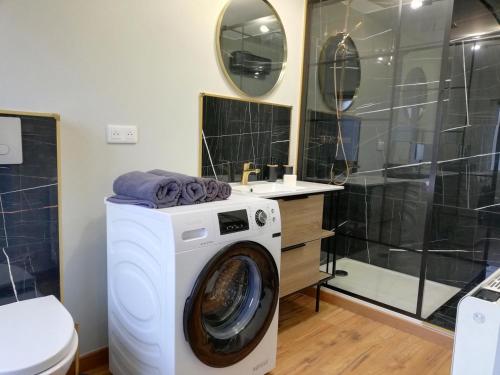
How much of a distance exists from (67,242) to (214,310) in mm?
785

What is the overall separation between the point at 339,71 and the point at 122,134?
1.70 m

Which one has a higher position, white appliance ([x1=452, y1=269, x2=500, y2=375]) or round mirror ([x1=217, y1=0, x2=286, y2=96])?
round mirror ([x1=217, y1=0, x2=286, y2=96])

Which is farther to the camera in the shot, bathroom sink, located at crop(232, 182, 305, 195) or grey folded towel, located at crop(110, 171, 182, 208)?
bathroom sink, located at crop(232, 182, 305, 195)

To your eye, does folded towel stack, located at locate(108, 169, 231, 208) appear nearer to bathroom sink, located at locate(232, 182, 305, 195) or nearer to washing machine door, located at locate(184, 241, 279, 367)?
washing machine door, located at locate(184, 241, 279, 367)

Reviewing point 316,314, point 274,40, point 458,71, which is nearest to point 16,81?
point 274,40

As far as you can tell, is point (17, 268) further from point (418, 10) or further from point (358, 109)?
point (418, 10)

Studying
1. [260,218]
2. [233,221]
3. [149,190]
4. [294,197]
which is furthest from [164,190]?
[294,197]

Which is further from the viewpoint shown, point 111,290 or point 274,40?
point 274,40

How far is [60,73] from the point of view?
5.37ft

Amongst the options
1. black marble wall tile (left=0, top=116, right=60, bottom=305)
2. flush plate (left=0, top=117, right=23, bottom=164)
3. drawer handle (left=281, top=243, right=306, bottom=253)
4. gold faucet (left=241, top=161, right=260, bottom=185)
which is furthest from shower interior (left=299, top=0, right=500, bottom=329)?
flush plate (left=0, top=117, right=23, bottom=164)

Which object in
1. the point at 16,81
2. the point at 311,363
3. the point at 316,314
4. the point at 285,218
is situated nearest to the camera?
the point at 16,81

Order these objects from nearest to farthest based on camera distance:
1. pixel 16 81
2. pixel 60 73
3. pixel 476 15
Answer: pixel 16 81 < pixel 60 73 < pixel 476 15

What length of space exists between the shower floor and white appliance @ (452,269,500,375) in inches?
57.4

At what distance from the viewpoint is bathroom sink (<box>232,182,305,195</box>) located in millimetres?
2107
